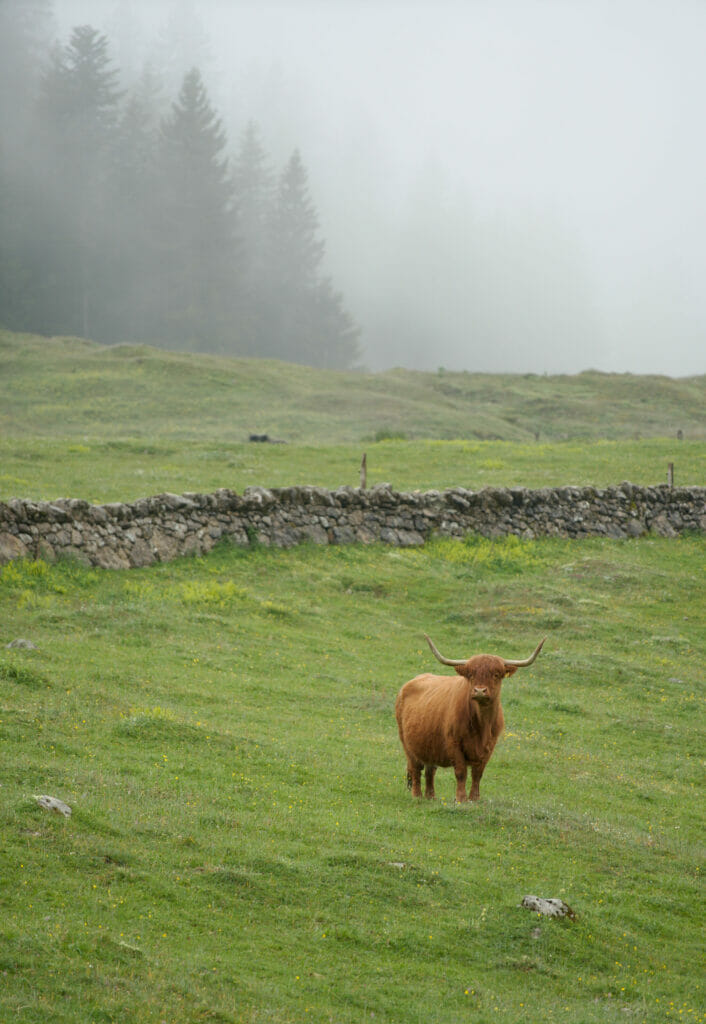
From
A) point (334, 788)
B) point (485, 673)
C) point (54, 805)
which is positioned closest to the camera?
point (54, 805)

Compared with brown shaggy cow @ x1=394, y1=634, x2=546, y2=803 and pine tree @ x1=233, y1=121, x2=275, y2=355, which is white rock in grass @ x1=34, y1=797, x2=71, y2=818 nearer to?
brown shaggy cow @ x1=394, y1=634, x2=546, y2=803

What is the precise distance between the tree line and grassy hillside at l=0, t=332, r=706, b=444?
77.3ft

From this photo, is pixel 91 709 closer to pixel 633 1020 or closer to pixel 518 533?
pixel 633 1020

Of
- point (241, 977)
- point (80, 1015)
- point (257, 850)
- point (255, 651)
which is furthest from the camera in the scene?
point (255, 651)

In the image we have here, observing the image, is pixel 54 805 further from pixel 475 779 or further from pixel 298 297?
pixel 298 297

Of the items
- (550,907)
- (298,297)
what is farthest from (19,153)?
(550,907)

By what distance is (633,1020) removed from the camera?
7.57 meters

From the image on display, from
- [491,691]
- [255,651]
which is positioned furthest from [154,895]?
[255,651]

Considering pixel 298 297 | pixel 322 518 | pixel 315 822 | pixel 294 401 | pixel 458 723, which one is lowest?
pixel 315 822

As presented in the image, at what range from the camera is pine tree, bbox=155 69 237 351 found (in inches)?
3920

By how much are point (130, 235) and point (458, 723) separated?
97.7 meters

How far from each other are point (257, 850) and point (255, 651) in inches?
351

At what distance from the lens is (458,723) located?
37.9ft

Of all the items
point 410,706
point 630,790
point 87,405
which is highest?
point 87,405
